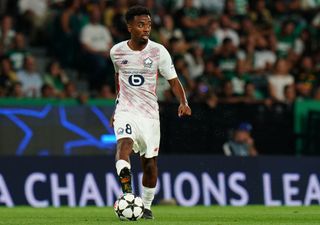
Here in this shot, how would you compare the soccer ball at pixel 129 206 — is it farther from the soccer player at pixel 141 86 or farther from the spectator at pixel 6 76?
the spectator at pixel 6 76

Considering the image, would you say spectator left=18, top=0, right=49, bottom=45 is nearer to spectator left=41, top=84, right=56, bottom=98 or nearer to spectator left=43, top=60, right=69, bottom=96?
spectator left=43, top=60, right=69, bottom=96

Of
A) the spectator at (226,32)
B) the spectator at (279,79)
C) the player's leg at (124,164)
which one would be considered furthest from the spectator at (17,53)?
the player's leg at (124,164)

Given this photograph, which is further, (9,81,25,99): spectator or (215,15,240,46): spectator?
(215,15,240,46): spectator

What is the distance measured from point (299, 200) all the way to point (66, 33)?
619 cm

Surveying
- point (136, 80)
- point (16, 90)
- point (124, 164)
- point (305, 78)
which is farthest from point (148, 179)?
point (305, 78)

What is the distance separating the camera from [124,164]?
43.0ft

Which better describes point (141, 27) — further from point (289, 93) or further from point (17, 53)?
point (17, 53)

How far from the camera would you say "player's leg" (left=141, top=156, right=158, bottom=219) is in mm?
13867

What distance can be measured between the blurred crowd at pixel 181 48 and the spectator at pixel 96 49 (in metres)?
0.02

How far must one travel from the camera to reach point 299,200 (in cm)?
2094

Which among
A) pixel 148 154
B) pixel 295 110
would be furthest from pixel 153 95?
pixel 295 110

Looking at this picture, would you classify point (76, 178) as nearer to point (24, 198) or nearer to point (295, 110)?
point (24, 198)

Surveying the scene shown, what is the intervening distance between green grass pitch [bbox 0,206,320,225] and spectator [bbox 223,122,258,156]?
4168mm

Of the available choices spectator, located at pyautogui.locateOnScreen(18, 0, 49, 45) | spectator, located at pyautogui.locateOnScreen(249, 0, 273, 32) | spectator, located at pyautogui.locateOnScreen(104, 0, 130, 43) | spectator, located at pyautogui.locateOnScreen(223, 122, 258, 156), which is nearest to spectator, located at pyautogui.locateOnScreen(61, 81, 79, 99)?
spectator, located at pyautogui.locateOnScreen(104, 0, 130, 43)
